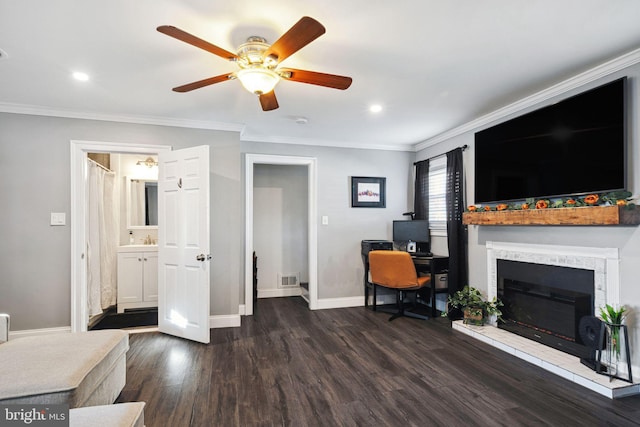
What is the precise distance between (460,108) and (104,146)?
3.93 m

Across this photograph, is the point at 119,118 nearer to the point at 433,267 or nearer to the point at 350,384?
the point at 350,384

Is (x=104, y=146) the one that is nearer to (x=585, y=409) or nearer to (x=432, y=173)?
(x=432, y=173)

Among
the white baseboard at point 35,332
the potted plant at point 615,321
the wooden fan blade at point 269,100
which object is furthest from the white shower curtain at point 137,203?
the potted plant at point 615,321

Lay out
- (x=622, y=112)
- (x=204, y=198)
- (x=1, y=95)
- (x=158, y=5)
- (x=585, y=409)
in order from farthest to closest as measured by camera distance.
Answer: (x=204, y=198), (x=1, y=95), (x=622, y=112), (x=585, y=409), (x=158, y=5)

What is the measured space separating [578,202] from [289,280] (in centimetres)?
412

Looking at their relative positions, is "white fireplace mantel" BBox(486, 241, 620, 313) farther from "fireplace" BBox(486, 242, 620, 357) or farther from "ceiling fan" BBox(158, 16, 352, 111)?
"ceiling fan" BBox(158, 16, 352, 111)

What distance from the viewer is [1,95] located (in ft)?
9.85

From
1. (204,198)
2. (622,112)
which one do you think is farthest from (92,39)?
(622,112)

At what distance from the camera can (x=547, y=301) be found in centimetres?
304

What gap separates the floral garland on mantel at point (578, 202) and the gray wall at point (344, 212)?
1.84m

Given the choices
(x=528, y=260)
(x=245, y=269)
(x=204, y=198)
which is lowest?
(x=245, y=269)

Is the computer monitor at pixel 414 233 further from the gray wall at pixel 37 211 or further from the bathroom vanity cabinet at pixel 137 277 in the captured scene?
the gray wall at pixel 37 211

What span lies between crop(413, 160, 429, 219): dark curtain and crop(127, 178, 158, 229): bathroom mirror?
409 cm

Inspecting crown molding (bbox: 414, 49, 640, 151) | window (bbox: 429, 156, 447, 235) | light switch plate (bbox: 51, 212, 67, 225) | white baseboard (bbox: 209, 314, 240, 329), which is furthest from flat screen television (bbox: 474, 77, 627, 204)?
light switch plate (bbox: 51, 212, 67, 225)
